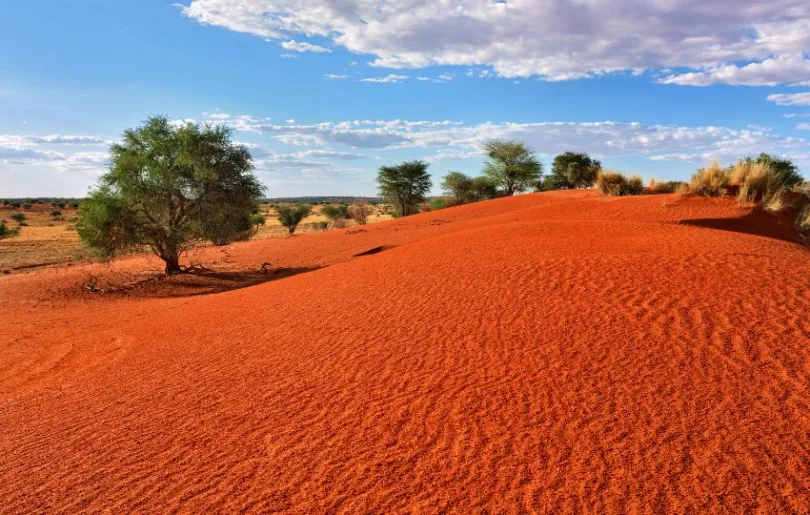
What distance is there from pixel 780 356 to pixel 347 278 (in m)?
8.83

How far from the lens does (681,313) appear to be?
26.7ft

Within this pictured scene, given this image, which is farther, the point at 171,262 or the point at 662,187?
the point at 662,187

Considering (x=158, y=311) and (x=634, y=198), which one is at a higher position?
(x=634, y=198)

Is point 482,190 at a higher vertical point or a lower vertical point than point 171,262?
higher

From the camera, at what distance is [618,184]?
24.7 meters

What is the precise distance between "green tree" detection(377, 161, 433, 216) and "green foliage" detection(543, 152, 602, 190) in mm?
12400

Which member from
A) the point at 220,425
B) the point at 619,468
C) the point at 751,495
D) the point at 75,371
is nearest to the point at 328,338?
the point at 220,425

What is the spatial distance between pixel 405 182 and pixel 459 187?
8.02 meters

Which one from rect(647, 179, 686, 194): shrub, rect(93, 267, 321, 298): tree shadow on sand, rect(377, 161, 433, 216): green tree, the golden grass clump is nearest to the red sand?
rect(93, 267, 321, 298): tree shadow on sand

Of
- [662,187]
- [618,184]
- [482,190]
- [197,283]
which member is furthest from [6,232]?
[662,187]

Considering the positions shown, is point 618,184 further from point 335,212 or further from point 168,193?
point 335,212

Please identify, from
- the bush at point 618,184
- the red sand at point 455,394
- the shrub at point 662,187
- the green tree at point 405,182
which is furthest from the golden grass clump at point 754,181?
the green tree at point 405,182

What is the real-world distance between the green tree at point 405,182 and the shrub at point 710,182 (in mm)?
31666

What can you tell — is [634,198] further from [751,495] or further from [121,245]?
[121,245]
